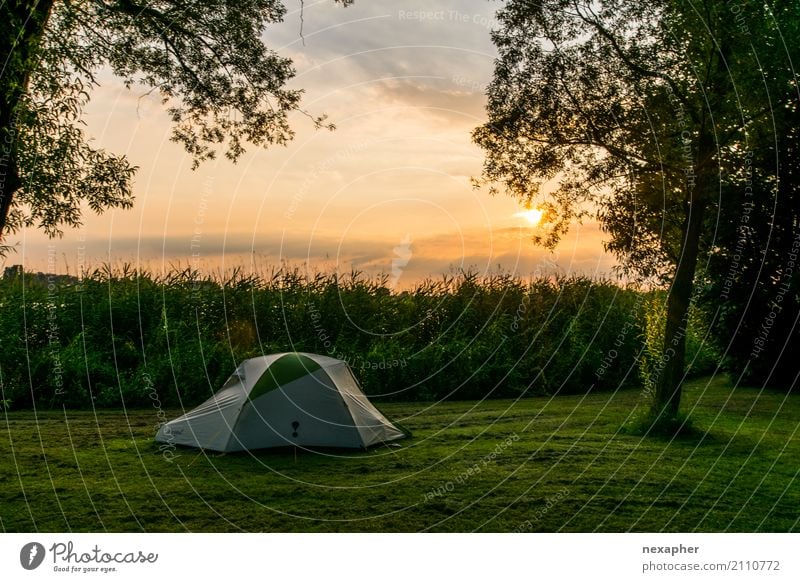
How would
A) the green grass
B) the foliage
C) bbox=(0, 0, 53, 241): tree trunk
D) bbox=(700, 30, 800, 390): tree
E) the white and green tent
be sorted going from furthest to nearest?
the foliage, bbox=(700, 30, 800, 390): tree, the white and green tent, bbox=(0, 0, 53, 241): tree trunk, the green grass

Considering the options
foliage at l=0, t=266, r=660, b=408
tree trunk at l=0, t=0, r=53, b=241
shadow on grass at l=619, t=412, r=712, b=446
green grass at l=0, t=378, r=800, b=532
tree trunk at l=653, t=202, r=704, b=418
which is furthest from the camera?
foliage at l=0, t=266, r=660, b=408

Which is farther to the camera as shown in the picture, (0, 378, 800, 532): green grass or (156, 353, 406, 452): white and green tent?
(156, 353, 406, 452): white and green tent

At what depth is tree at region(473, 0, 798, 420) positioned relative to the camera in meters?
10.7

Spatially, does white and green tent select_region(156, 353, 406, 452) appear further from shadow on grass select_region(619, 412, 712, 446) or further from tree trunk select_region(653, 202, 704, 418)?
tree trunk select_region(653, 202, 704, 418)

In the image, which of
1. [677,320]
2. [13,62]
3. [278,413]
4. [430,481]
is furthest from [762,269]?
[13,62]

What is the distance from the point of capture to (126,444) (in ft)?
35.4

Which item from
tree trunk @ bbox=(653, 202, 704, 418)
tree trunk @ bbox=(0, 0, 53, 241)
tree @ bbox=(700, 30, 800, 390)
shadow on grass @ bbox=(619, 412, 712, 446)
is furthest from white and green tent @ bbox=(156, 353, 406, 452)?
tree @ bbox=(700, 30, 800, 390)

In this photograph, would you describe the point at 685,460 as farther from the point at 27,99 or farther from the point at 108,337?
the point at 108,337

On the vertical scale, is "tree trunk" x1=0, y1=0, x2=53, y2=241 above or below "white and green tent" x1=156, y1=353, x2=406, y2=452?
above

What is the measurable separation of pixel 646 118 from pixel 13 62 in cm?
823

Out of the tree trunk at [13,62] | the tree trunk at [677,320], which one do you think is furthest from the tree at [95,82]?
the tree trunk at [677,320]

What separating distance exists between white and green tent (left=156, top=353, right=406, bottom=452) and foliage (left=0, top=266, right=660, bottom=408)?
4.40m

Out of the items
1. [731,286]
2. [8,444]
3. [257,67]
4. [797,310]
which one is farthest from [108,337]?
[797,310]
